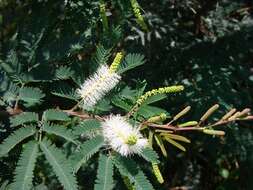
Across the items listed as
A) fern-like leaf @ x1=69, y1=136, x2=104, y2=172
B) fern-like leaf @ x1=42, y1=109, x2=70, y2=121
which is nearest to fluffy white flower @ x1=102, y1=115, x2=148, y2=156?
fern-like leaf @ x1=69, y1=136, x2=104, y2=172

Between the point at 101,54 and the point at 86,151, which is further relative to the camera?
the point at 101,54

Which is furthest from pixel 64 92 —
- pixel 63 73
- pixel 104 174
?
pixel 104 174

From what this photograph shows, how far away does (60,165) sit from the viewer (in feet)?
5.64

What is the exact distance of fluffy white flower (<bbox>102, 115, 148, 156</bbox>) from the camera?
5.53 ft

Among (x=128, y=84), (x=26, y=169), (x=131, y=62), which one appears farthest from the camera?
(x=128, y=84)

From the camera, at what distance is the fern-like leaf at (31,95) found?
1872 mm

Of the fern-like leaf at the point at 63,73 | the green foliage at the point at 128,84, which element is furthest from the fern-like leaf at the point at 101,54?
the fern-like leaf at the point at 63,73

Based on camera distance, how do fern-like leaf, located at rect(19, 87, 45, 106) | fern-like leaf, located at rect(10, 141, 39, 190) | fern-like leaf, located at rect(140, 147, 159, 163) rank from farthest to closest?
fern-like leaf, located at rect(19, 87, 45, 106)
fern-like leaf, located at rect(140, 147, 159, 163)
fern-like leaf, located at rect(10, 141, 39, 190)

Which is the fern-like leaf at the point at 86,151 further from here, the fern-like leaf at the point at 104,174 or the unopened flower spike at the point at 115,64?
the unopened flower spike at the point at 115,64

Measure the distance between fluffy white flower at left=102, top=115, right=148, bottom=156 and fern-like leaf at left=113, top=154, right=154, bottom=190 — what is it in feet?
0.14

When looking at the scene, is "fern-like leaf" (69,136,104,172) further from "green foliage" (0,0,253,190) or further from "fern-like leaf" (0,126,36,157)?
"fern-like leaf" (0,126,36,157)

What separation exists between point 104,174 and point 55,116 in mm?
283

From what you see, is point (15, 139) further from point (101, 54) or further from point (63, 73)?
point (101, 54)

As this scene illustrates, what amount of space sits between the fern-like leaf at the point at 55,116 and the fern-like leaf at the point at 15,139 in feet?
0.24
